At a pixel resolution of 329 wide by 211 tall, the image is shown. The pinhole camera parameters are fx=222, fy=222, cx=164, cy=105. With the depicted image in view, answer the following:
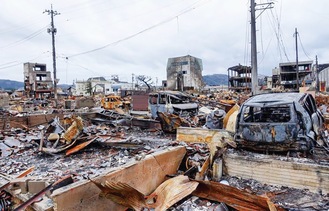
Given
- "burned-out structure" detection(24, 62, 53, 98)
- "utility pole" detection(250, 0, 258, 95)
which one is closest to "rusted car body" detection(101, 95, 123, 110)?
"utility pole" detection(250, 0, 258, 95)

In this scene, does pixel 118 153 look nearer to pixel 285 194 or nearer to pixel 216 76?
pixel 285 194

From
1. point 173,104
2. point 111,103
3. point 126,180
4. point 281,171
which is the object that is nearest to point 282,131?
point 281,171

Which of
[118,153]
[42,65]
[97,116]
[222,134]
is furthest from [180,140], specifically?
[42,65]

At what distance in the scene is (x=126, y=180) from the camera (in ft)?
12.0

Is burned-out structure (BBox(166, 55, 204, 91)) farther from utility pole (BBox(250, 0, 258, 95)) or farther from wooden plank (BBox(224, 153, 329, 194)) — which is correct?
wooden plank (BBox(224, 153, 329, 194))

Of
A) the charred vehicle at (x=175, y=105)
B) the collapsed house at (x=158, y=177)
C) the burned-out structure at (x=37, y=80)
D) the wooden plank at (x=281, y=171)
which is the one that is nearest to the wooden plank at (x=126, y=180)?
the collapsed house at (x=158, y=177)

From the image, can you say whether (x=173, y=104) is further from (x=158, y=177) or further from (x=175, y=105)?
(x=158, y=177)

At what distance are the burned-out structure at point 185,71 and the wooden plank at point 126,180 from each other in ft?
111

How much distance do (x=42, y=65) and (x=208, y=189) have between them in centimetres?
4883

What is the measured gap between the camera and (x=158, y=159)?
442 cm

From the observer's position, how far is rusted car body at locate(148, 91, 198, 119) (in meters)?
10.8

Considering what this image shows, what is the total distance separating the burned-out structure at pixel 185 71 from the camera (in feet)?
130

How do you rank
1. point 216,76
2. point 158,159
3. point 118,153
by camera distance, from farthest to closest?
point 216,76 < point 118,153 < point 158,159

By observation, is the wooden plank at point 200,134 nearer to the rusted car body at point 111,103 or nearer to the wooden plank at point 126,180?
the wooden plank at point 126,180
